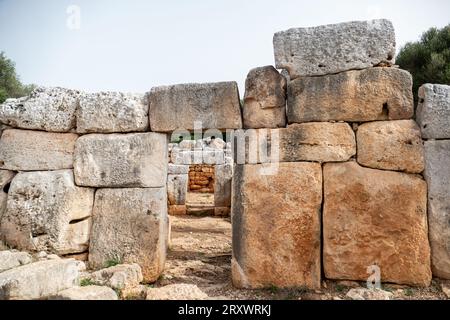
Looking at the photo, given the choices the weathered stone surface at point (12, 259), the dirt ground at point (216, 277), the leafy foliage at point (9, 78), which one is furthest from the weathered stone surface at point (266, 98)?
the leafy foliage at point (9, 78)

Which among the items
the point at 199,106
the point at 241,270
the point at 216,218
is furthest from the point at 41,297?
the point at 216,218

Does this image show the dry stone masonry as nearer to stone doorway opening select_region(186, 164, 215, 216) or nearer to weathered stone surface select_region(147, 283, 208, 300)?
weathered stone surface select_region(147, 283, 208, 300)

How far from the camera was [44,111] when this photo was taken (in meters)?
3.75

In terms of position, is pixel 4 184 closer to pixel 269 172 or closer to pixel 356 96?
pixel 269 172

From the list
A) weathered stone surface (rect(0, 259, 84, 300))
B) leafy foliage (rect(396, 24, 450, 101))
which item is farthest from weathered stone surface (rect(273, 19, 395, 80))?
leafy foliage (rect(396, 24, 450, 101))

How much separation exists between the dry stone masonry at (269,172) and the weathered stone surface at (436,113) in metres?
0.01

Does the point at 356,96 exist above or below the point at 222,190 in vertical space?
above

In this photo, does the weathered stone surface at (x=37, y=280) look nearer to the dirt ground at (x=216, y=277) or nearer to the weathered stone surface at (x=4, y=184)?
the dirt ground at (x=216, y=277)

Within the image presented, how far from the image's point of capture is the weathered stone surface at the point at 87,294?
95.8 inches

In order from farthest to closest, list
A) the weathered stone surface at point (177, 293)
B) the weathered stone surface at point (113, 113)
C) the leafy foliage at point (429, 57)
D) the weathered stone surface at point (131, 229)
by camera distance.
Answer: the leafy foliage at point (429, 57), the weathered stone surface at point (113, 113), the weathered stone surface at point (131, 229), the weathered stone surface at point (177, 293)

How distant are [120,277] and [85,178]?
1.33 metres

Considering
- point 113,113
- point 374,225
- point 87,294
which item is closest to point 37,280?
point 87,294

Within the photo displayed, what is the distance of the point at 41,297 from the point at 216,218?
6140 millimetres

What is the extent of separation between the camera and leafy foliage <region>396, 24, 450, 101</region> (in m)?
9.80
